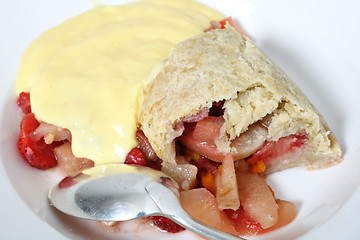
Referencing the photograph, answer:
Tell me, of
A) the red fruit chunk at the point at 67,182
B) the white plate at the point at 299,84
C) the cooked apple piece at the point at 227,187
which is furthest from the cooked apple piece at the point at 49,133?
the cooked apple piece at the point at 227,187

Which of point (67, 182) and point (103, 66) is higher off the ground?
point (103, 66)

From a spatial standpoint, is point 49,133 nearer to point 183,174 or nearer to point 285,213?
point 183,174

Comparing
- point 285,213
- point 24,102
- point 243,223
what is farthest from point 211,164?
point 24,102

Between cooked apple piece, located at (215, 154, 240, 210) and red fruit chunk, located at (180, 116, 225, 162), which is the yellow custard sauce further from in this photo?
cooked apple piece, located at (215, 154, 240, 210)

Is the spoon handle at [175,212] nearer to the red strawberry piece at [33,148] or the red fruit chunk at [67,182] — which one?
the red fruit chunk at [67,182]

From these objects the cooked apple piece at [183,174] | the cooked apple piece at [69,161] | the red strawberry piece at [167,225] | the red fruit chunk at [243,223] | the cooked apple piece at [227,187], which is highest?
the cooked apple piece at [227,187]

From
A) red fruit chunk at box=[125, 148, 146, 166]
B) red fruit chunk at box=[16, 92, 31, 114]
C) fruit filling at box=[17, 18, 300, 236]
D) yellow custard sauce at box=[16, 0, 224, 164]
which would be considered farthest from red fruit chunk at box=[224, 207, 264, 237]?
red fruit chunk at box=[16, 92, 31, 114]

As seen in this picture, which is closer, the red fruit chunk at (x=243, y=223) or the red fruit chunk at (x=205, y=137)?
the red fruit chunk at (x=243, y=223)
